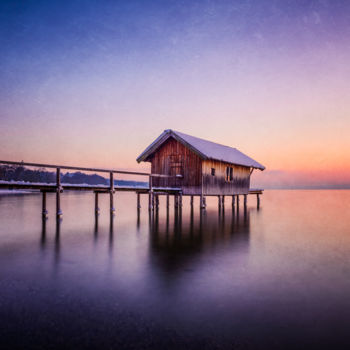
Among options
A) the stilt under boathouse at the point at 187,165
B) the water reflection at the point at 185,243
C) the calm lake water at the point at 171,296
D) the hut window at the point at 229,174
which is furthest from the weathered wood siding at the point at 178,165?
the calm lake water at the point at 171,296

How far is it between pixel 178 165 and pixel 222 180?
4.45 m

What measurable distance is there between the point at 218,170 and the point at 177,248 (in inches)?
636

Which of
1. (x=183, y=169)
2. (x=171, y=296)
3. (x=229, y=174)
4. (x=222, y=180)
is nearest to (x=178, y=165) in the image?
(x=183, y=169)

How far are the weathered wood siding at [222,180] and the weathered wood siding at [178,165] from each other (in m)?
0.73

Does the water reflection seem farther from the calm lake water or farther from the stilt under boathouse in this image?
the stilt under boathouse

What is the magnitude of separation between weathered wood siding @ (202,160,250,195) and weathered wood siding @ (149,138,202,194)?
2.39 ft

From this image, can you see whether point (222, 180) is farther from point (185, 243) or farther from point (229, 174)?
point (185, 243)

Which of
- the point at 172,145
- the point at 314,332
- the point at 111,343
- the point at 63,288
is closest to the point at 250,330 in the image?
the point at 314,332

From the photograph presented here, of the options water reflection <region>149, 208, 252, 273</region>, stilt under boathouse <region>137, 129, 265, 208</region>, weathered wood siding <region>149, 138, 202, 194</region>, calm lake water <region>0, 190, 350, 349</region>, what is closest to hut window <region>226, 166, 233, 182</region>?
stilt under boathouse <region>137, 129, 265, 208</region>

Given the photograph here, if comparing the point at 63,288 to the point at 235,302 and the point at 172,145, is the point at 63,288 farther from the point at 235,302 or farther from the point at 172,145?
the point at 172,145

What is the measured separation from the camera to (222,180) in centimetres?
2578

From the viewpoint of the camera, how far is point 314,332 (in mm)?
3975

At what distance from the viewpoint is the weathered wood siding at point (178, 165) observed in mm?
23266

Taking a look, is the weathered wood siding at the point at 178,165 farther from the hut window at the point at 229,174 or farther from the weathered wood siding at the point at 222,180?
the hut window at the point at 229,174
